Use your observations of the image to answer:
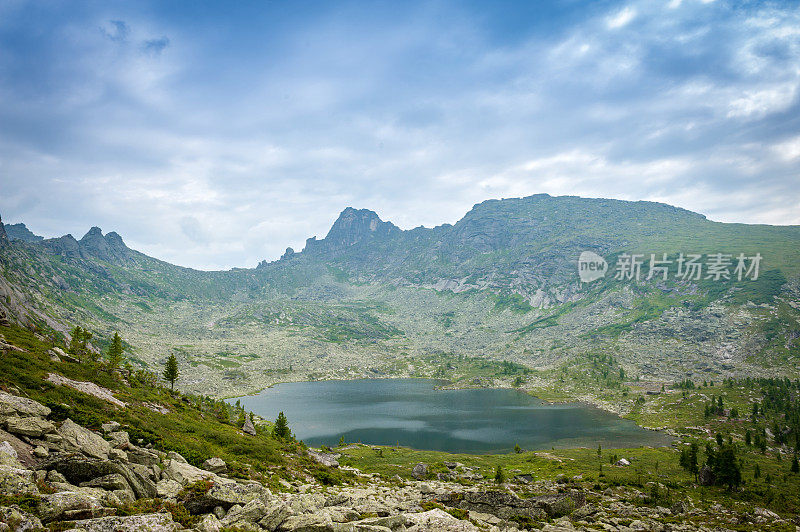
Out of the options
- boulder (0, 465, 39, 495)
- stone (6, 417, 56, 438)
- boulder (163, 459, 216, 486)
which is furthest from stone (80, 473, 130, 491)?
stone (6, 417, 56, 438)

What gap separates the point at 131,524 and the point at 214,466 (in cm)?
1904

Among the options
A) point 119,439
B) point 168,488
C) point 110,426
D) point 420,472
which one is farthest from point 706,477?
point 110,426

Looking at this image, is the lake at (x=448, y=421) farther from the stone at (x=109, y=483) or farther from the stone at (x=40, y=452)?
the stone at (x=109, y=483)

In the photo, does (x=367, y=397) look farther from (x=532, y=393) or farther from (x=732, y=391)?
(x=732, y=391)

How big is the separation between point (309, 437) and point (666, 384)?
565 ft

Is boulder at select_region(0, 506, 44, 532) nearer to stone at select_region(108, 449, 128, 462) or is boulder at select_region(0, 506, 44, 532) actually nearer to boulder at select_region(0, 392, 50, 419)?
stone at select_region(108, 449, 128, 462)

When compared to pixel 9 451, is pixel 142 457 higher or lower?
lower

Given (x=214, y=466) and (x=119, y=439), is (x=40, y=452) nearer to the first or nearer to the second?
(x=119, y=439)

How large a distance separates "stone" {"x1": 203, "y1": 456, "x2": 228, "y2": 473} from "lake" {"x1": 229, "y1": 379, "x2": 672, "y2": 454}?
8039cm

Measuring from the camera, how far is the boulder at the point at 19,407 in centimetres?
2264

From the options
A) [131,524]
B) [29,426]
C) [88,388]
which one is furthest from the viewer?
[88,388]

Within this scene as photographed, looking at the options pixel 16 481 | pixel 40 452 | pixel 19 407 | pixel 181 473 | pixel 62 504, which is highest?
pixel 19 407

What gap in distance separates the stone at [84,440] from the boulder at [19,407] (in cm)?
209

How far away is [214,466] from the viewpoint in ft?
106
